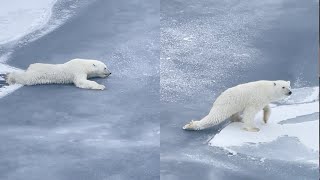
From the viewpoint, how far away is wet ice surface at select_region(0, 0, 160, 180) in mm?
3186

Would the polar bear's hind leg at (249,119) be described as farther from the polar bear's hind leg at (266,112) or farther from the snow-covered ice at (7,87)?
the snow-covered ice at (7,87)

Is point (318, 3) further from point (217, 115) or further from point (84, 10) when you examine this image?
point (84, 10)

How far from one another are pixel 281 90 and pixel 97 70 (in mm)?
1211

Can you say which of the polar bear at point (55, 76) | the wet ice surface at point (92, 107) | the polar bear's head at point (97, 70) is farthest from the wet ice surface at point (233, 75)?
the polar bear at point (55, 76)

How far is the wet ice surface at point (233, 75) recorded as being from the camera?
3213 millimetres

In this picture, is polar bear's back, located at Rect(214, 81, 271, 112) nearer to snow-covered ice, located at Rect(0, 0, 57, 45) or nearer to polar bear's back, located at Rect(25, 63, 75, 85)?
polar bear's back, located at Rect(25, 63, 75, 85)

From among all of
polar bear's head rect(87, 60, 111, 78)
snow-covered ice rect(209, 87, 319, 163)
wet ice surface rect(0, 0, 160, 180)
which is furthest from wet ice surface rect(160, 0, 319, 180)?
polar bear's head rect(87, 60, 111, 78)

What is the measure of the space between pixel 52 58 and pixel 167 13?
887 millimetres

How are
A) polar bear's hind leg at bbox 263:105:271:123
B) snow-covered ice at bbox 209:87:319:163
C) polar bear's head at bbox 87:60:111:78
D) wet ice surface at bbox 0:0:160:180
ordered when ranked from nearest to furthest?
1. wet ice surface at bbox 0:0:160:180
2. snow-covered ice at bbox 209:87:319:163
3. polar bear's hind leg at bbox 263:105:271:123
4. polar bear's head at bbox 87:60:111:78

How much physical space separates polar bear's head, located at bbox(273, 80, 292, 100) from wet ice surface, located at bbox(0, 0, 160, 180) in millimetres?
720

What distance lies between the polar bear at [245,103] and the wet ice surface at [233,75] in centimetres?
6

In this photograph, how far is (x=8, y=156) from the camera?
3.22 m

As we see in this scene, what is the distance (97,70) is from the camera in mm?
3906

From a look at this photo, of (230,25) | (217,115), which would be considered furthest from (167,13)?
(217,115)
